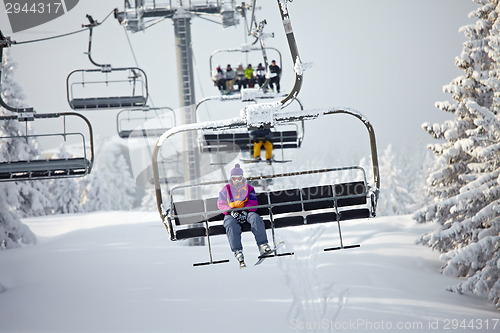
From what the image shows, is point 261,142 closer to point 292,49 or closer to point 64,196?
point 292,49

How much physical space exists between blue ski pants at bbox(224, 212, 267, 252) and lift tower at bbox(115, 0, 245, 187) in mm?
13272

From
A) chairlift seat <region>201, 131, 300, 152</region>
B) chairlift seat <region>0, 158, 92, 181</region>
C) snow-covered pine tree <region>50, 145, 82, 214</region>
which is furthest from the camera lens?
snow-covered pine tree <region>50, 145, 82, 214</region>

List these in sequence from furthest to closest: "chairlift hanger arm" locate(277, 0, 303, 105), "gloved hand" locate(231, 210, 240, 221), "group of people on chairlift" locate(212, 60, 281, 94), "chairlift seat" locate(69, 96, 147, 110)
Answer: "group of people on chairlift" locate(212, 60, 281, 94) → "chairlift seat" locate(69, 96, 147, 110) → "gloved hand" locate(231, 210, 240, 221) → "chairlift hanger arm" locate(277, 0, 303, 105)

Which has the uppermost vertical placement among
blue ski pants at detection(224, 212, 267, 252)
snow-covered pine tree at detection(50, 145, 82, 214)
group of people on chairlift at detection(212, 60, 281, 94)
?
group of people on chairlift at detection(212, 60, 281, 94)

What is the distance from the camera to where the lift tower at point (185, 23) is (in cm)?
1944

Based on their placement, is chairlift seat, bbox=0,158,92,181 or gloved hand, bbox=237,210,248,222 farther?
chairlift seat, bbox=0,158,92,181

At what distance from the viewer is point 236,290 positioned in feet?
53.2

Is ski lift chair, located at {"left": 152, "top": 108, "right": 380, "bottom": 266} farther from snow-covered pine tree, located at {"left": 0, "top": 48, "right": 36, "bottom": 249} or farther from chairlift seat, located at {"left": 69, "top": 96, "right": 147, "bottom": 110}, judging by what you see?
snow-covered pine tree, located at {"left": 0, "top": 48, "right": 36, "bottom": 249}

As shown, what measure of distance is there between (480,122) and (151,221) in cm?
2267

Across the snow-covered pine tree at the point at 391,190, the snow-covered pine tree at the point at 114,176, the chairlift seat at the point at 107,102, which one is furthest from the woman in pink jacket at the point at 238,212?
the snow-covered pine tree at the point at 114,176

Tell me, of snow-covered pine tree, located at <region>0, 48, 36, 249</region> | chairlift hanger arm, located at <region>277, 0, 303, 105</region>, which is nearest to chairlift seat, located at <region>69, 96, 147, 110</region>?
chairlift hanger arm, located at <region>277, 0, 303, 105</region>

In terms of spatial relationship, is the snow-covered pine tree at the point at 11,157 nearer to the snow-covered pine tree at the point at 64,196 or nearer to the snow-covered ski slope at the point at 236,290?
the snow-covered ski slope at the point at 236,290

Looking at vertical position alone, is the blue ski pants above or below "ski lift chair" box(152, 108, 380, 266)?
below

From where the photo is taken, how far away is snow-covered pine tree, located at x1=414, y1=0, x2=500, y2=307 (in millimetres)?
14086
